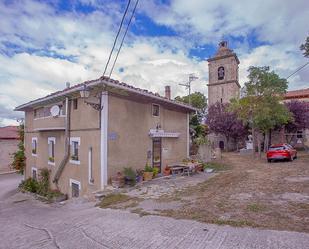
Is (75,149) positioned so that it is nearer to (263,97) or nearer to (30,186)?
(30,186)

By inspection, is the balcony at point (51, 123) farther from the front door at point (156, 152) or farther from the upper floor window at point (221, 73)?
the upper floor window at point (221, 73)

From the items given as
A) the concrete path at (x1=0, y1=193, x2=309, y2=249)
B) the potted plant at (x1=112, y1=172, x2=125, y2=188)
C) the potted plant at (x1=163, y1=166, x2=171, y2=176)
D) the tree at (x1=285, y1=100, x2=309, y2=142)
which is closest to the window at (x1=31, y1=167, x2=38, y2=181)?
the potted plant at (x1=112, y1=172, x2=125, y2=188)

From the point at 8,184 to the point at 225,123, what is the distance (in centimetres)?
2430

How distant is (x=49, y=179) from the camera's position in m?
16.4

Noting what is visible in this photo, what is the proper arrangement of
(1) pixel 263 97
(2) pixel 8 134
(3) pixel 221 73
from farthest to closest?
1. (3) pixel 221 73
2. (2) pixel 8 134
3. (1) pixel 263 97

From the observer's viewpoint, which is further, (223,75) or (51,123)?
(223,75)

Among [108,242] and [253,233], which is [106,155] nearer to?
[108,242]

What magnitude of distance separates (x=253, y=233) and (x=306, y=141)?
2840 cm

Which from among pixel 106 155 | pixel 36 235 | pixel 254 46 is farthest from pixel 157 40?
pixel 36 235

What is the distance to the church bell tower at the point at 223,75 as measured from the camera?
1471 inches

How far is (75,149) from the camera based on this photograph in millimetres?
13867

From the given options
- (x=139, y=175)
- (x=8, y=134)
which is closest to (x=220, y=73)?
(x=139, y=175)

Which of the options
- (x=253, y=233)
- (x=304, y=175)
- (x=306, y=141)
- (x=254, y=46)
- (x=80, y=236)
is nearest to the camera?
(x=253, y=233)

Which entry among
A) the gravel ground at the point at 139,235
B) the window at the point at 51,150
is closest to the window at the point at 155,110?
the window at the point at 51,150
